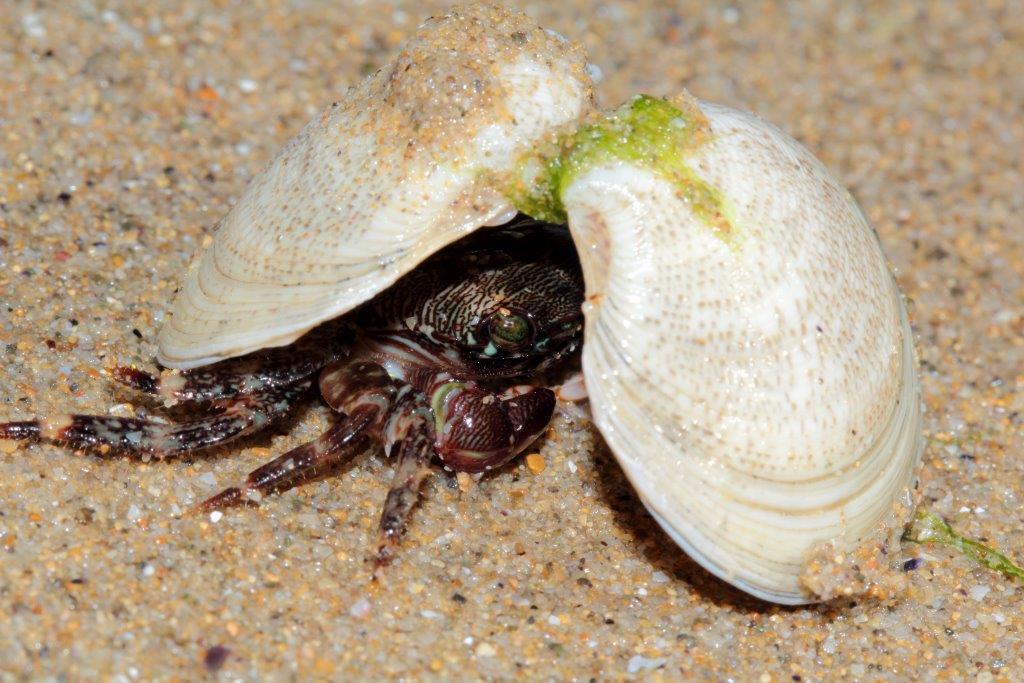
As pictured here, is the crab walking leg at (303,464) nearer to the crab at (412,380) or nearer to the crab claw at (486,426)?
the crab at (412,380)

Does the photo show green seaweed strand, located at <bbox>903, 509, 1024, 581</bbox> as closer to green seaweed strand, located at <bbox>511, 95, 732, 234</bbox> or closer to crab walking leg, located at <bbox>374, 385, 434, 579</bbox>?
green seaweed strand, located at <bbox>511, 95, 732, 234</bbox>

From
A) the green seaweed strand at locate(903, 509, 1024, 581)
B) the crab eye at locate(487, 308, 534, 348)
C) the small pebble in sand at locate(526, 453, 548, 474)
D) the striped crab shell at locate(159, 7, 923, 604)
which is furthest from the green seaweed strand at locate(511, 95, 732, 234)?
the green seaweed strand at locate(903, 509, 1024, 581)

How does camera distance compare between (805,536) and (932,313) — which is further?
(932,313)

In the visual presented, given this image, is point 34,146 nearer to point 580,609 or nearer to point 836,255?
point 580,609

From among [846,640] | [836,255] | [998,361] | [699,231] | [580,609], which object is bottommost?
[998,361]

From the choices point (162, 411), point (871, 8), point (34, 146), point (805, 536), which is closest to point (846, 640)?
point (805, 536)

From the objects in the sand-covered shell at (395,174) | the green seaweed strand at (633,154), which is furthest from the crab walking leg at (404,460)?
the green seaweed strand at (633,154)

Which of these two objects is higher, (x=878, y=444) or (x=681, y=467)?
(x=681, y=467)

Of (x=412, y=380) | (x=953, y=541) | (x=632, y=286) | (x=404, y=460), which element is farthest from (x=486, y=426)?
(x=953, y=541)
